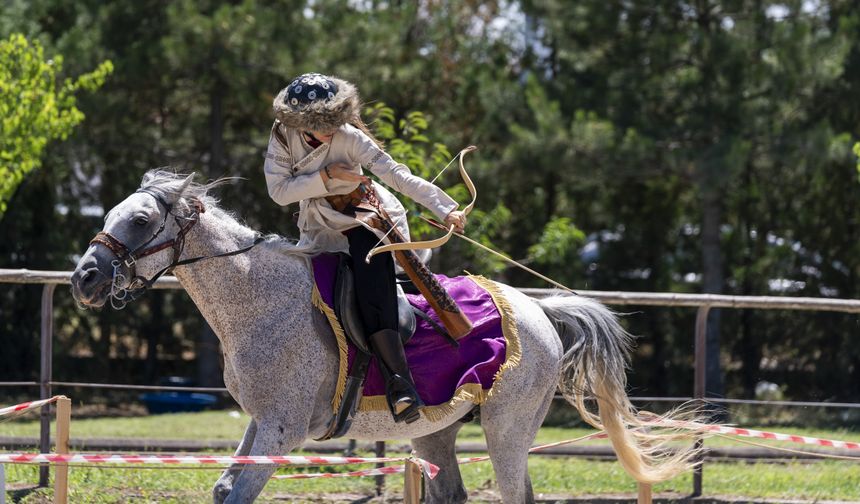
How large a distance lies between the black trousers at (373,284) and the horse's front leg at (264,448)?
570mm

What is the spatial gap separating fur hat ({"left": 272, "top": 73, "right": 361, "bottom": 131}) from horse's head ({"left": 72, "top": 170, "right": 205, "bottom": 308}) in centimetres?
53

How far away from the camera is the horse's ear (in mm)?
5105

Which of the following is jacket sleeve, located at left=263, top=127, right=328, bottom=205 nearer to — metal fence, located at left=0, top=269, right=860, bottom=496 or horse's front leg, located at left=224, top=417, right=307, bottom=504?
horse's front leg, located at left=224, top=417, right=307, bottom=504

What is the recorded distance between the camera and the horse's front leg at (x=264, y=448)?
4.84m

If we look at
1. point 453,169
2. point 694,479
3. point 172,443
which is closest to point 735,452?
point 694,479

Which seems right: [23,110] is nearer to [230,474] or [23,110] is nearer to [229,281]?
[229,281]

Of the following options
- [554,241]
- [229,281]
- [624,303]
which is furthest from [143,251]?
[554,241]

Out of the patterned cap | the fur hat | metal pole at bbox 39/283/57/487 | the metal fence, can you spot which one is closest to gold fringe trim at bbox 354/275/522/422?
the fur hat

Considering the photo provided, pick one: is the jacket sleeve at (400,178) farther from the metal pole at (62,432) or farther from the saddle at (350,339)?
the metal pole at (62,432)

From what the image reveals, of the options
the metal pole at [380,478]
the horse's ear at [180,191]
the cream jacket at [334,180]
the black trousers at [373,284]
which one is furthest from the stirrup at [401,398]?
the metal pole at [380,478]

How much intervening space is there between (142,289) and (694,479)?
4389mm

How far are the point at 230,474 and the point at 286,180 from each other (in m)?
1.34

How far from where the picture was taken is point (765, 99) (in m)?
14.3

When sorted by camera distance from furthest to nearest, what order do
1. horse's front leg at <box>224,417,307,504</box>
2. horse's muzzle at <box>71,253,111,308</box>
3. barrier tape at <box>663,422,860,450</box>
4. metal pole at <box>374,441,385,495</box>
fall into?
metal pole at <box>374,441,385,495</box>, barrier tape at <box>663,422,860,450</box>, horse's front leg at <box>224,417,307,504</box>, horse's muzzle at <box>71,253,111,308</box>
